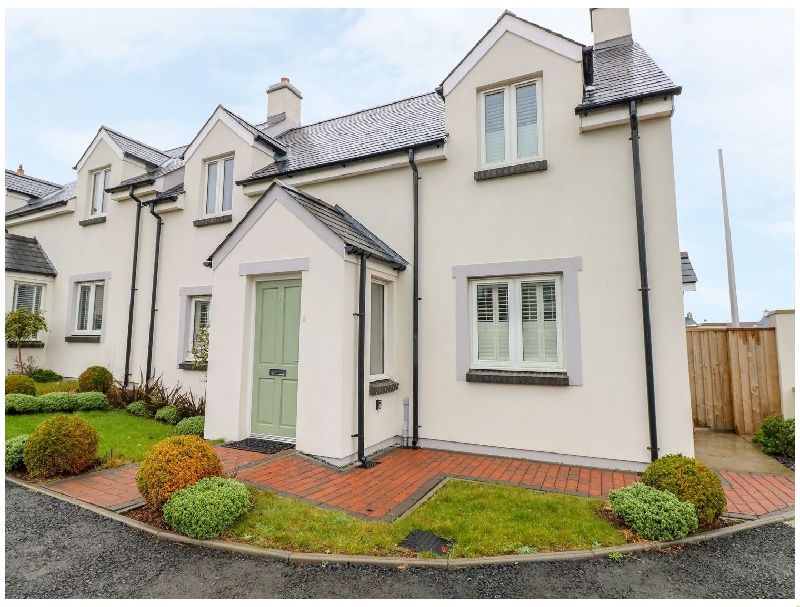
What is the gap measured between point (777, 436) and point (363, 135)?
10380 millimetres

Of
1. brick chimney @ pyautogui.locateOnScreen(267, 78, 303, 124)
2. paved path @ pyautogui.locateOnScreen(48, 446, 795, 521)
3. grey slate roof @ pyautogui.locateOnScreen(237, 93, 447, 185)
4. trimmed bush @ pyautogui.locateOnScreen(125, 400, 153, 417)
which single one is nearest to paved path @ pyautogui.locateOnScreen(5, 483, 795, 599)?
paved path @ pyautogui.locateOnScreen(48, 446, 795, 521)

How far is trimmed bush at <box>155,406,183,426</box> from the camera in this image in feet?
30.8

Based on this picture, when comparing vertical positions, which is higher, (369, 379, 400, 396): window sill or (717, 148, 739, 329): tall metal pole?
(717, 148, 739, 329): tall metal pole

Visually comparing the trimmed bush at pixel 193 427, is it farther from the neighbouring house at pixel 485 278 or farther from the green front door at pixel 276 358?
the green front door at pixel 276 358

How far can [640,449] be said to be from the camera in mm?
6543

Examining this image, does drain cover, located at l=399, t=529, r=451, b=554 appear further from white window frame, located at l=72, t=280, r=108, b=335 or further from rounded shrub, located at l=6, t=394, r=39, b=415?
white window frame, located at l=72, t=280, r=108, b=335

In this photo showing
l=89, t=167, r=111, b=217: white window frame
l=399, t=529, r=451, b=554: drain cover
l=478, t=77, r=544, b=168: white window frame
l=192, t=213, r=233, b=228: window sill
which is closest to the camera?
l=399, t=529, r=451, b=554: drain cover

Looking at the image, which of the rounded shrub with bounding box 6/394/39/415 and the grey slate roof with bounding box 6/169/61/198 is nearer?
the rounded shrub with bounding box 6/394/39/415

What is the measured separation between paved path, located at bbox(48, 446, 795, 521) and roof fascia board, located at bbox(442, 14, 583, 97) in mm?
7047

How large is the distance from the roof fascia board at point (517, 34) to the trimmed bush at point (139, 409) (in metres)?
9.91

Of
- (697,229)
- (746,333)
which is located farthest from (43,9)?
(697,229)

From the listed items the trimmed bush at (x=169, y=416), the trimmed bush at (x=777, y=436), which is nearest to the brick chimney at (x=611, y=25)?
the trimmed bush at (x=777, y=436)

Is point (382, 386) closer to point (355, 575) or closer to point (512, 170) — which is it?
point (355, 575)

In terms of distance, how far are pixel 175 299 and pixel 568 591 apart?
1128 centimetres
